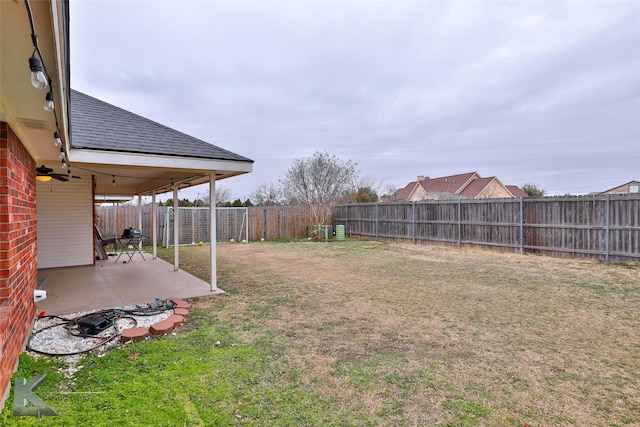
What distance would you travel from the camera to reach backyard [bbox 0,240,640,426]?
222 centimetres

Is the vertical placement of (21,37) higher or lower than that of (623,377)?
higher

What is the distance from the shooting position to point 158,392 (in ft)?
8.08

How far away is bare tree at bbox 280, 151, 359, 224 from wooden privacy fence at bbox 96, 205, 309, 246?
1519 mm

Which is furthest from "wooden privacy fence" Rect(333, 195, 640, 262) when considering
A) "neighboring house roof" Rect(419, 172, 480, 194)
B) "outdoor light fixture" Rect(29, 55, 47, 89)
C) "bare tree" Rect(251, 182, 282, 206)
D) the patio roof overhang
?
"neighboring house roof" Rect(419, 172, 480, 194)

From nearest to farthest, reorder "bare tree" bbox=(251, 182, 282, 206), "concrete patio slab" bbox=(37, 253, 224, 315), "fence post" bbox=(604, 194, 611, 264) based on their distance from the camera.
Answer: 1. "concrete patio slab" bbox=(37, 253, 224, 315)
2. "fence post" bbox=(604, 194, 611, 264)
3. "bare tree" bbox=(251, 182, 282, 206)

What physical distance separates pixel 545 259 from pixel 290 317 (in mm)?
8252

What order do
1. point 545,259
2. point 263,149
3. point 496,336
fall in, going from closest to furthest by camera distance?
point 496,336, point 545,259, point 263,149

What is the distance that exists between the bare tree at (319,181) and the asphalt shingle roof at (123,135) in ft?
39.6

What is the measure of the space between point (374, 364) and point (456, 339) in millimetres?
1143

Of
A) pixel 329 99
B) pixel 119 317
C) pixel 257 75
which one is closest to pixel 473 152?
pixel 329 99

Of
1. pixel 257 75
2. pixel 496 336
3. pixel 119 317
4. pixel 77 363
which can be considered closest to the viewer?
pixel 77 363

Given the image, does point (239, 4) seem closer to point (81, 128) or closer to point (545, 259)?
point (81, 128)

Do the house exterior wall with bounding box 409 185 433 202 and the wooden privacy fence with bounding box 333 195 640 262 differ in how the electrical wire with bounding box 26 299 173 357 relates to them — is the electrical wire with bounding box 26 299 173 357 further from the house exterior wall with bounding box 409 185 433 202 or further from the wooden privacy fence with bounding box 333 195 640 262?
the house exterior wall with bounding box 409 185 433 202

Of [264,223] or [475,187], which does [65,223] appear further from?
[475,187]
